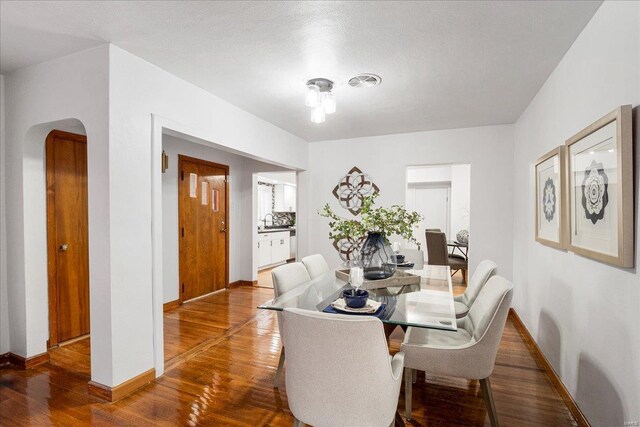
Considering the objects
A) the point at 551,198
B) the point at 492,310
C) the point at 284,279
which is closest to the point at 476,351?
the point at 492,310

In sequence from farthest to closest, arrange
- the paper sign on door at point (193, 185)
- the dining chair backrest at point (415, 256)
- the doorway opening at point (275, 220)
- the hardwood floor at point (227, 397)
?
the doorway opening at point (275, 220) → the paper sign on door at point (193, 185) → the dining chair backrest at point (415, 256) → the hardwood floor at point (227, 397)

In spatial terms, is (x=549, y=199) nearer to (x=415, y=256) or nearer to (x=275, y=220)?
(x=415, y=256)

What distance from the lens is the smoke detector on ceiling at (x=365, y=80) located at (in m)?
2.55

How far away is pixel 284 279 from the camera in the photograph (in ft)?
7.68

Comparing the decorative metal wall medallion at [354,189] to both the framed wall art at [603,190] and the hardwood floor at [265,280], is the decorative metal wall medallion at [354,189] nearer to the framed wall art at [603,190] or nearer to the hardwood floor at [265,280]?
the hardwood floor at [265,280]

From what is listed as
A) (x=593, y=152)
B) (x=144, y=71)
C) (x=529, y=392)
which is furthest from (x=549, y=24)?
(x=144, y=71)

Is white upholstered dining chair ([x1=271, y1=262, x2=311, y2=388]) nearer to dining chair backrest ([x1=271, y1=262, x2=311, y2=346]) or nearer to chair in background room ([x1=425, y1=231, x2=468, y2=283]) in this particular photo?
dining chair backrest ([x1=271, y1=262, x2=311, y2=346])

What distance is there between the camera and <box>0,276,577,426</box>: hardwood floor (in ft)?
6.42

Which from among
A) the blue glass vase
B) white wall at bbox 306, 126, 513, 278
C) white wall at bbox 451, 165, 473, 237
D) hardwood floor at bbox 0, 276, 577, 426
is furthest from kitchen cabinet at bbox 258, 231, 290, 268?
the blue glass vase

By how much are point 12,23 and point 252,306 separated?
136 inches

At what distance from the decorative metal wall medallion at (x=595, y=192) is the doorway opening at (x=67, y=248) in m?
3.65

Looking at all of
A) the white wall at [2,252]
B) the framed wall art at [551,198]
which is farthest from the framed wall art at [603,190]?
the white wall at [2,252]

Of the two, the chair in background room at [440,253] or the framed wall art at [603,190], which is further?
the chair in background room at [440,253]

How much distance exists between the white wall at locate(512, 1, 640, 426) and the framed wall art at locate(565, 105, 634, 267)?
1.5 inches
